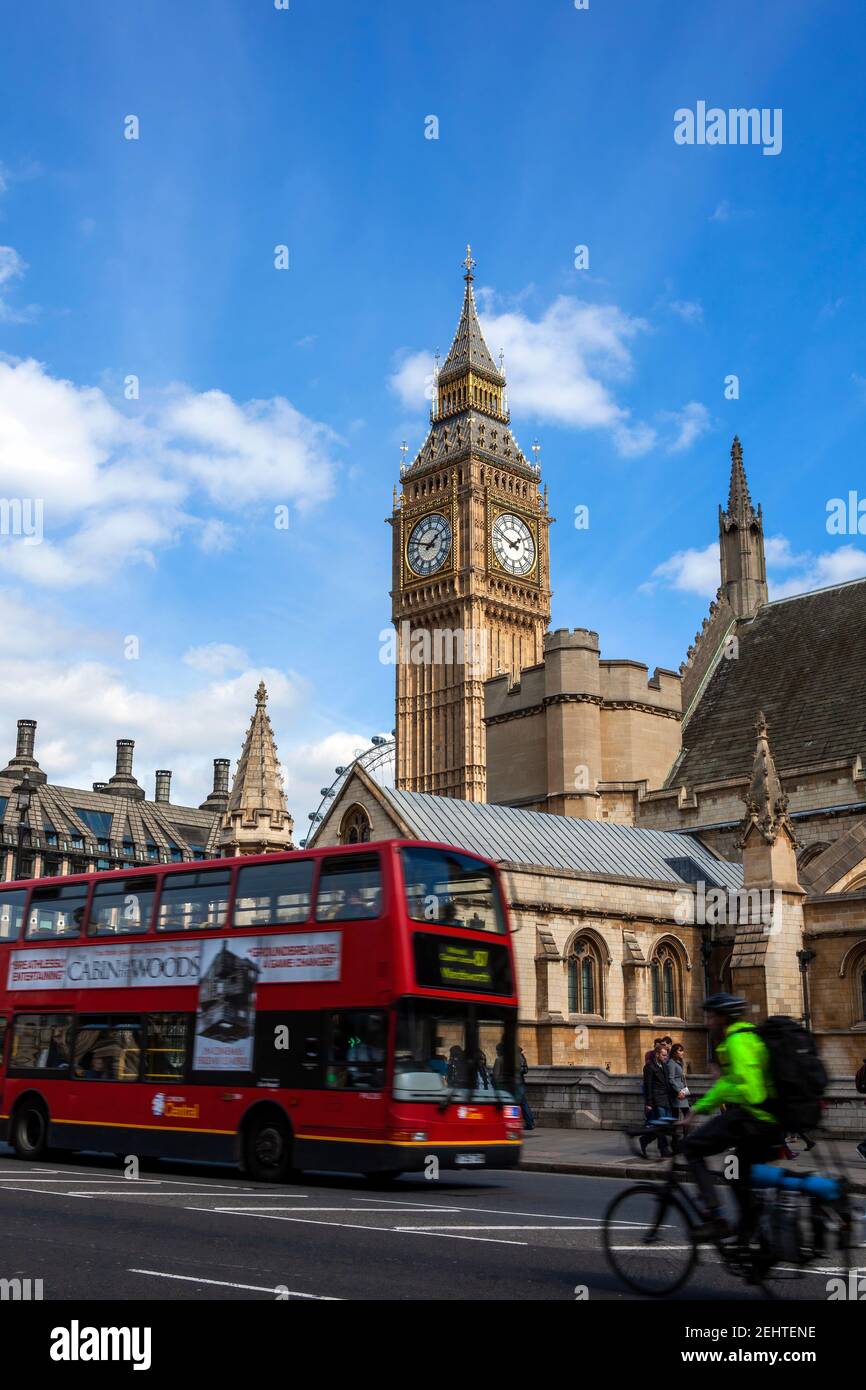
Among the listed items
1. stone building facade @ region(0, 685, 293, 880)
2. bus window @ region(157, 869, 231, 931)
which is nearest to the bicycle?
bus window @ region(157, 869, 231, 931)

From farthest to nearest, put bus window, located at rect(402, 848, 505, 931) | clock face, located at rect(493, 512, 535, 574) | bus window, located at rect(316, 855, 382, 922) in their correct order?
clock face, located at rect(493, 512, 535, 574) < bus window, located at rect(402, 848, 505, 931) < bus window, located at rect(316, 855, 382, 922)

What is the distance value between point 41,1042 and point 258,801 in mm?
25480

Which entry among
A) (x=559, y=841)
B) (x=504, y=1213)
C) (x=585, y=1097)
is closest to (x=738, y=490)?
(x=559, y=841)

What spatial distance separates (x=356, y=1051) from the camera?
51.5ft

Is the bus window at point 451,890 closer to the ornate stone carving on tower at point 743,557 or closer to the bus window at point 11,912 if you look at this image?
the bus window at point 11,912

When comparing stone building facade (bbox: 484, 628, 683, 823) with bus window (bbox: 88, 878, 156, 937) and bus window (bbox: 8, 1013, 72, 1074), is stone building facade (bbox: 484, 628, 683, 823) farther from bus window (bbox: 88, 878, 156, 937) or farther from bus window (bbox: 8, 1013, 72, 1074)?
bus window (bbox: 88, 878, 156, 937)

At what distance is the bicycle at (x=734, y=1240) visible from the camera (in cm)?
787

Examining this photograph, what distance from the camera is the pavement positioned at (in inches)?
705

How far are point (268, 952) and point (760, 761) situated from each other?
1986cm

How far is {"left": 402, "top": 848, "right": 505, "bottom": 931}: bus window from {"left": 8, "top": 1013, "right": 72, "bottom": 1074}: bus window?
6278 millimetres

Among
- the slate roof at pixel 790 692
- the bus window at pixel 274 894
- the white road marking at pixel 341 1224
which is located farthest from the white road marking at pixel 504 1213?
the slate roof at pixel 790 692

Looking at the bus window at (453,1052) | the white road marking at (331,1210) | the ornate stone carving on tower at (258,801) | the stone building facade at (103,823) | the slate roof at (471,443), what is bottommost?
the white road marking at (331,1210)

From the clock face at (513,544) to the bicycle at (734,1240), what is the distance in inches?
3656

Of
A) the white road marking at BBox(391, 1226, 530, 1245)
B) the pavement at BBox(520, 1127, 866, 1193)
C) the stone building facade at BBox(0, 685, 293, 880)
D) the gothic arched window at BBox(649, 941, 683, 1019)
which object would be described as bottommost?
the pavement at BBox(520, 1127, 866, 1193)
